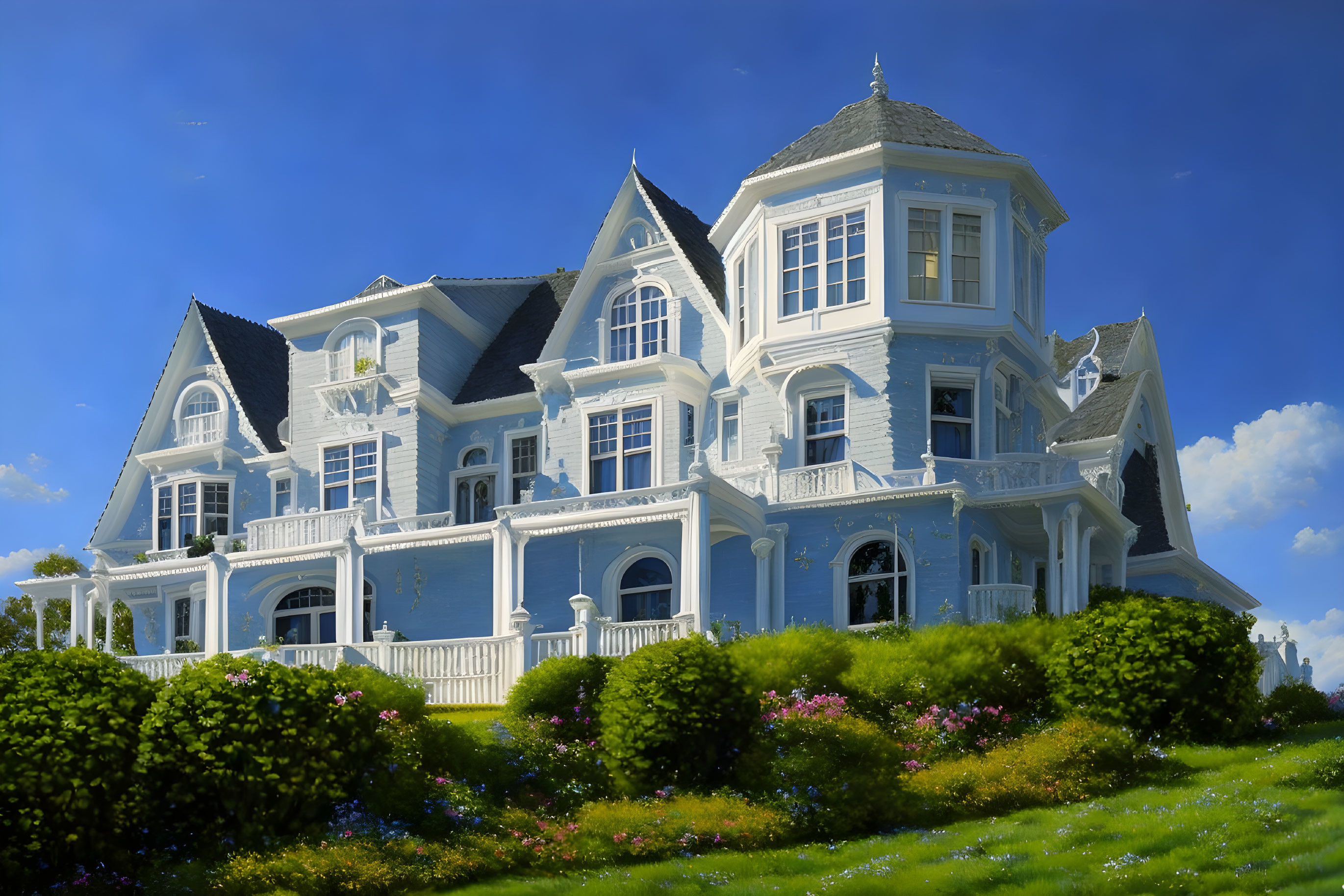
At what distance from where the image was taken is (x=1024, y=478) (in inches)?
1068

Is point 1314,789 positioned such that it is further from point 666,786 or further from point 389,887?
point 389,887

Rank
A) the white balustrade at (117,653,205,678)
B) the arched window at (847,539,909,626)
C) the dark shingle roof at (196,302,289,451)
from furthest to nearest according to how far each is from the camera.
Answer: the dark shingle roof at (196,302,289,451) → the white balustrade at (117,653,205,678) → the arched window at (847,539,909,626)

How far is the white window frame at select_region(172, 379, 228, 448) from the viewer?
36.4m

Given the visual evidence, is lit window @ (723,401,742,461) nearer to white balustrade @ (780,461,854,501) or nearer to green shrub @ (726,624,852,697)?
white balustrade @ (780,461,854,501)

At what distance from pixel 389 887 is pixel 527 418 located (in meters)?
19.4

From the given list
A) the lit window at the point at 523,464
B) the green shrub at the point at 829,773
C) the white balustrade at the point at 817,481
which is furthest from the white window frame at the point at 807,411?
the green shrub at the point at 829,773

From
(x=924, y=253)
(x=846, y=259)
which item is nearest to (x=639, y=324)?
(x=846, y=259)

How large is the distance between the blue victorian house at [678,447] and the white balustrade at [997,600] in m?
0.05

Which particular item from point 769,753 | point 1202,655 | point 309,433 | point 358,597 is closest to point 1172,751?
point 1202,655

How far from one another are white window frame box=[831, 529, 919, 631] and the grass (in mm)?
7021

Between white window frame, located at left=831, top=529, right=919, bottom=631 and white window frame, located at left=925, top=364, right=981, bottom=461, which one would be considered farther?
white window frame, located at left=925, top=364, right=981, bottom=461

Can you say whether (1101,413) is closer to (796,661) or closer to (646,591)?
(646,591)

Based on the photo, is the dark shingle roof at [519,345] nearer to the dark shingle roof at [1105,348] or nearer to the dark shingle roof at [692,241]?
the dark shingle roof at [692,241]

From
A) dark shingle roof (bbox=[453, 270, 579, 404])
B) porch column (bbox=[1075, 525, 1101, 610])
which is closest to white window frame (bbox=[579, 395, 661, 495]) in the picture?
dark shingle roof (bbox=[453, 270, 579, 404])
